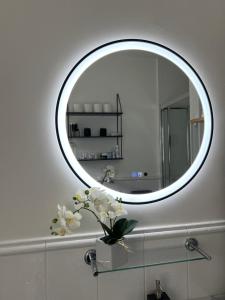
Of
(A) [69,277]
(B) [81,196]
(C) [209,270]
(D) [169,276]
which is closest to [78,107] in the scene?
(B) [81,196]

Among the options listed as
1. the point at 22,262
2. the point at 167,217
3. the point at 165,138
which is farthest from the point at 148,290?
the point at 165,138

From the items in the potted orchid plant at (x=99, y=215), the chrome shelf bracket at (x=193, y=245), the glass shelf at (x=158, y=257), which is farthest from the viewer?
the chrome shelf bracket at (x=193, y=245)

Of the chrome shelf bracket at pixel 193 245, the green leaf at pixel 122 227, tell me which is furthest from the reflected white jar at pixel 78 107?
the chrome shelf bracket at pixel 193 245

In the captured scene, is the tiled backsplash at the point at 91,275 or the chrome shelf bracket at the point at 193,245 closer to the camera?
the tiled backsplash at the point at 91,275

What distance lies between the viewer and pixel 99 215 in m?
0.87

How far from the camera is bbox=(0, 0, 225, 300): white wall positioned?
0.91 m

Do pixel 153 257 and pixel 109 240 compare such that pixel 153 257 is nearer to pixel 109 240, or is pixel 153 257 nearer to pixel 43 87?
pixel 109 240

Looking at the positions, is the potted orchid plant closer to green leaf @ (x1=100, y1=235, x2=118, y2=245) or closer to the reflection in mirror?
green leaf @ (x1=100, y1=235, x2=118, y2=245)

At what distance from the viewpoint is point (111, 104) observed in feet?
3.40

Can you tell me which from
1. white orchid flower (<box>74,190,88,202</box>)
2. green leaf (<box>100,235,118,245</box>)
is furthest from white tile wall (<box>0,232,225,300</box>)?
white orchid flower (<box>74,190,88,202</box>)

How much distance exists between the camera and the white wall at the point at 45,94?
2.98 ft

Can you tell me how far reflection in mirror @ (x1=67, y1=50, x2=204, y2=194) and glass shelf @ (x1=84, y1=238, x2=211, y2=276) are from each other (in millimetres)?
244

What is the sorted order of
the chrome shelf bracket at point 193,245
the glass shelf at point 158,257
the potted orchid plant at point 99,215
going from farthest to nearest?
1. the chrome shelf bracket at point 193,245
2. the glass shelf at point 158,257
3. the potted orchid plant at point 99,215

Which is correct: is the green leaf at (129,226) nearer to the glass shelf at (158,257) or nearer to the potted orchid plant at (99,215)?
the potted orchid plant at (99,215)
